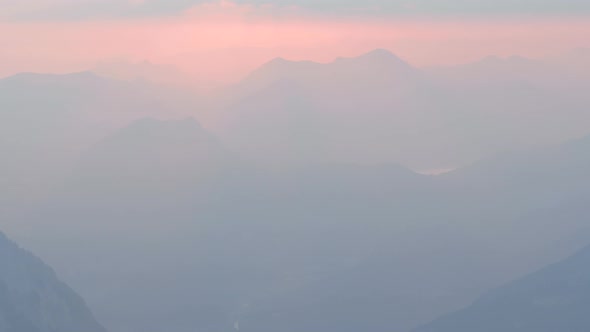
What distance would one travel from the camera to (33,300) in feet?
223

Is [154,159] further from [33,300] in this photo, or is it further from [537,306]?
[537,306]

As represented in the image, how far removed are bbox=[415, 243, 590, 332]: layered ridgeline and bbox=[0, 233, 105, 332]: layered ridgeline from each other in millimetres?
32635

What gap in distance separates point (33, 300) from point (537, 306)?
4571 centimetres

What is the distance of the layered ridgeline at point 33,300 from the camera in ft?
216

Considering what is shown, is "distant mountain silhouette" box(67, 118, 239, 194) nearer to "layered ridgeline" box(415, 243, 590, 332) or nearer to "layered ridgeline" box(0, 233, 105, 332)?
"layered ridgeline" box(0, 233, 105, 332)

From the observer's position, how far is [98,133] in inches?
7721

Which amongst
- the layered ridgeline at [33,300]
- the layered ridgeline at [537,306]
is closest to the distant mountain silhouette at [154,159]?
the layered ridgeline at [33,300]

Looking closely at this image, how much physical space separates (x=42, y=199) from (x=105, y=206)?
12.4 metres

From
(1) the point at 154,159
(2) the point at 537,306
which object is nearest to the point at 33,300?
(2) the point at 537,306

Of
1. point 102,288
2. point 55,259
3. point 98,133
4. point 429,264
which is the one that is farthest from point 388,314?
point 98,133

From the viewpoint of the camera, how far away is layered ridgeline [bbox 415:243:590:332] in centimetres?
7612

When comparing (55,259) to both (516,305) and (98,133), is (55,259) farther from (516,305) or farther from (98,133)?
(98,133)

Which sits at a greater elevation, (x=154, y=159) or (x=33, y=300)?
(x=33, y=300)

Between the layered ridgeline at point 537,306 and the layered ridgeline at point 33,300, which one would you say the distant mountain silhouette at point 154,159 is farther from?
the layered ridgeline at point 537,306
